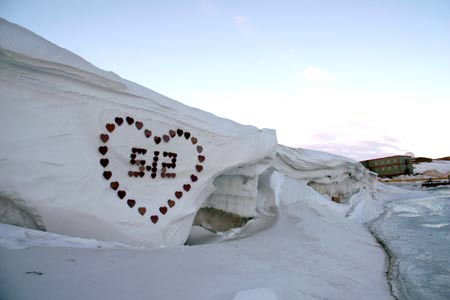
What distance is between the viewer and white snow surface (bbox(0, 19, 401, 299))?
1362mm

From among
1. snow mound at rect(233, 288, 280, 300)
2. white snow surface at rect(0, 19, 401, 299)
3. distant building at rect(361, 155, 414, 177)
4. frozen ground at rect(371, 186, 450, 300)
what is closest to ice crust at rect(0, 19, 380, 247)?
white snow surface at rect(0, 19, 401, 299)

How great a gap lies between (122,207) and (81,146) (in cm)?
60

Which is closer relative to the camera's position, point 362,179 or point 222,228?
point 222,228

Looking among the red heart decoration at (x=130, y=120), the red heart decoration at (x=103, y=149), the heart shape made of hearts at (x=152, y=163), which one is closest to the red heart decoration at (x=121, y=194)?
the heart shape made of hearts at (x=152, y=163)

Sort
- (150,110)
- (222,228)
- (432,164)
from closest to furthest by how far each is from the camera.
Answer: (150,110)
(222,228)
(432,164)

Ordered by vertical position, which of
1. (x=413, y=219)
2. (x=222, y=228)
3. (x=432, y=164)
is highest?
(x=432, y=164)

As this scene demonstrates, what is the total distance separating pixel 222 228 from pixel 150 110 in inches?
80.2

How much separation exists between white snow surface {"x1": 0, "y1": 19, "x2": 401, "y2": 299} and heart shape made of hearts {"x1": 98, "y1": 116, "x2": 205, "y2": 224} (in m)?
0.01

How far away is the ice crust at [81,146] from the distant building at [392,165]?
1839 cm

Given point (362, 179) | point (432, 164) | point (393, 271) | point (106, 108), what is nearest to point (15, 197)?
point (106, 108)

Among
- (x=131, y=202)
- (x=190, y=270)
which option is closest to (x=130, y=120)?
(x=131, y=202)

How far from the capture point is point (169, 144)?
2881 mm

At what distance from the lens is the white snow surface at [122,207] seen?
4.47ft

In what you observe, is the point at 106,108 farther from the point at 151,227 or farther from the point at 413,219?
the point at 413,219
